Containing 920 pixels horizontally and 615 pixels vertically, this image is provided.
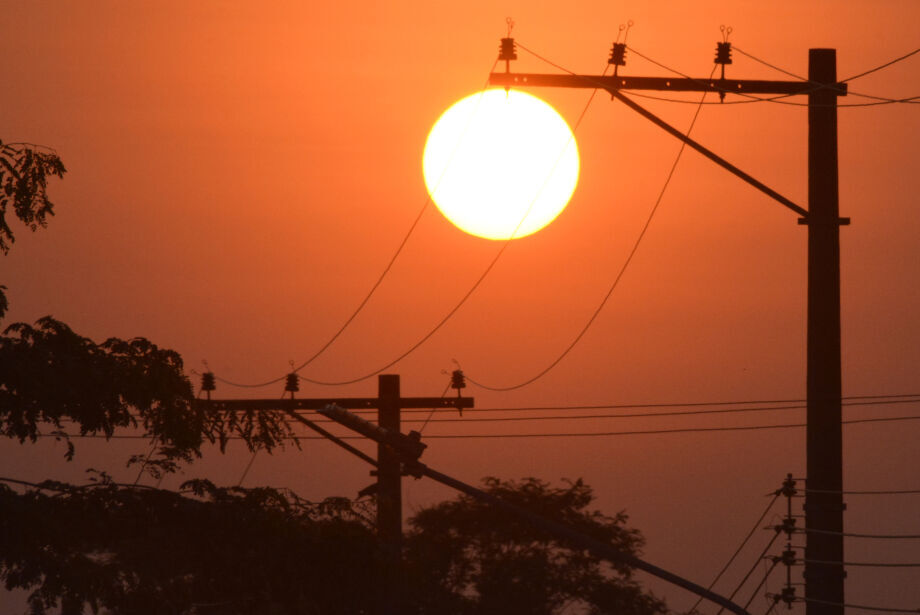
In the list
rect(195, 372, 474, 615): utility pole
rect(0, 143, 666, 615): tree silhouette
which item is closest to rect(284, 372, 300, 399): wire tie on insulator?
rect(195, 372, 474, 615): utility pole

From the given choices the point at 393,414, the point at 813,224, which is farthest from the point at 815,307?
the point at 393,414

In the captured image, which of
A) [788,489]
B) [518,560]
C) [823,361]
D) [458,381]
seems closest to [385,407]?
[458,381]

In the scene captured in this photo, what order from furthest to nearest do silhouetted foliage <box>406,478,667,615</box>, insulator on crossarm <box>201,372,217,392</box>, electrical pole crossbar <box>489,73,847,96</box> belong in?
silhouetted foliage <box>406,478,667,615</box> → insulator on crossarm <box>201,372,217,392</box> → electrical pole crossbar <box>489,73,847,96</box>

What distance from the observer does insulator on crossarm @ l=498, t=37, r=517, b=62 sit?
59.7 feet

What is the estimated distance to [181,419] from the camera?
15539 millimetres

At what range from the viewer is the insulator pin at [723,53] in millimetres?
18477

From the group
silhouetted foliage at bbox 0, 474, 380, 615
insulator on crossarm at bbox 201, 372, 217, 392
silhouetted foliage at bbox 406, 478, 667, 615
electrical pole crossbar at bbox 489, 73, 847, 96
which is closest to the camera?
silhouetted foliage at bbox 0, 474, 380, 615

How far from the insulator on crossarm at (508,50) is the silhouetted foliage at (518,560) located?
153ft

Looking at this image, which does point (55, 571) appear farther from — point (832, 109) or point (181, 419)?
point (832, 109)

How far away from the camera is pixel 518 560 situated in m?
66.2

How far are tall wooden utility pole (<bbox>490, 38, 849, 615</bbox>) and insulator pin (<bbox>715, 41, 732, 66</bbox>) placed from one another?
2.55ft

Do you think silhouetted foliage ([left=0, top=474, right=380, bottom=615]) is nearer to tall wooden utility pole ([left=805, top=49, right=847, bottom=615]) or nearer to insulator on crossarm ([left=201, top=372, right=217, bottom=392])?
tall wooden utility pole ([left=805, top=49, right=847, bottom=615])

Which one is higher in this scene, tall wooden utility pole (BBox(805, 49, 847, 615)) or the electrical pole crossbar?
the electrical pole crossbar

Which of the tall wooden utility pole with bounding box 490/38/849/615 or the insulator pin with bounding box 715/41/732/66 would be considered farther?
the insulator pin with bounding box 715/41/732/66
